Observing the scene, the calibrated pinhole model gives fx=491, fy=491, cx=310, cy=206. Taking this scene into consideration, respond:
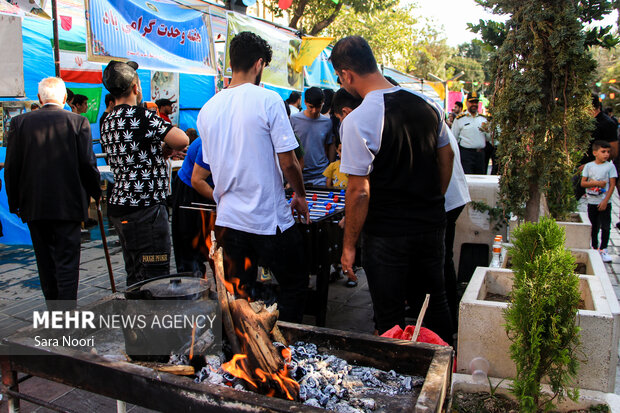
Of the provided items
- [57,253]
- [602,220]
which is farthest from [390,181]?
[602,220]

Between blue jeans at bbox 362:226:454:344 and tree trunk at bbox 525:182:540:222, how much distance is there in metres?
1.77

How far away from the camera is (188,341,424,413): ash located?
213 centimetres

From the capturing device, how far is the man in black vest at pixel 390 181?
108 inches

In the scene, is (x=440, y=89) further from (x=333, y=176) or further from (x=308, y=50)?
(x=333, y=176)

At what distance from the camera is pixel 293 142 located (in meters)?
3.27

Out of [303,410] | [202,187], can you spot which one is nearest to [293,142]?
[202,187]

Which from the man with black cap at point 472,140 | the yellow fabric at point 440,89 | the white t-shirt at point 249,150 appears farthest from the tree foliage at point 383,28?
the white t-shirt at point 249,150

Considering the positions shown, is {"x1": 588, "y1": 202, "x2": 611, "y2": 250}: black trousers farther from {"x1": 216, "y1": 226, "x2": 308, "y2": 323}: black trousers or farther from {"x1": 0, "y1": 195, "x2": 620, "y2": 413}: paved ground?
{"x1": 216, "y1": 226, "x2": 308, "y2": 323}: black trousers

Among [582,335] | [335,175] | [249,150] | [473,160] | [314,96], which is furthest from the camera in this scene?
[473,160]

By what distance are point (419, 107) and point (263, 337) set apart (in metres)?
1.56

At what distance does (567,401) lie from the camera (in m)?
2.69

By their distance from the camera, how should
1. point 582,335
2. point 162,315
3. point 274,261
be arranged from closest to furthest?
point 162,315 < point 582,335 < point 274,261

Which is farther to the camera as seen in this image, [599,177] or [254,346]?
[599,177]

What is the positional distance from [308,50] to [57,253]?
7692 mm
